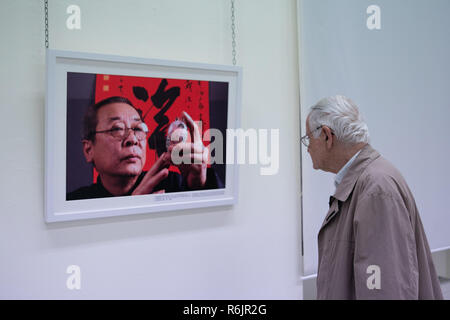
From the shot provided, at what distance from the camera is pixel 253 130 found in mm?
1852

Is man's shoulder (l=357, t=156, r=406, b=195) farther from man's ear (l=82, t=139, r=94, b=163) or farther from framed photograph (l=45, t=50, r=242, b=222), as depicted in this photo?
man's ear (l=82, t=139, r=94, b=163)

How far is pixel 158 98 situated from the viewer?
62.8 inches

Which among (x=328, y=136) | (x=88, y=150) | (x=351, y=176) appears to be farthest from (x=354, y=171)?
(x=88, y=150)

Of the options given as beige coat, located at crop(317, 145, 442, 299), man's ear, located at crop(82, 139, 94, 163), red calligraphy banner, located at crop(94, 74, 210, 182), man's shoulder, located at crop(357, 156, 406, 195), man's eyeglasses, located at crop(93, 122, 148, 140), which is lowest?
beige coat, located at crop(317, 145, 442, 299)

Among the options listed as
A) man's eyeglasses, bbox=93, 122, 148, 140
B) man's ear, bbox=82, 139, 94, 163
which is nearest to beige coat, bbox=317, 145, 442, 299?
man's eyeglasses, bbox=93, 122, 148, 140

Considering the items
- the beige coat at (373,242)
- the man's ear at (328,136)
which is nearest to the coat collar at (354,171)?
the beige coat at (373,242)

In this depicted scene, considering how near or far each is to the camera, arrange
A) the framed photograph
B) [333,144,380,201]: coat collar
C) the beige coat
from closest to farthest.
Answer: the beige coat, [333,144,380,201]: coat collar, the framed photograph

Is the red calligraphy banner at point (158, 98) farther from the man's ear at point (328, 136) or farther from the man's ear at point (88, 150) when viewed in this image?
the man's ear at point (328, 136)

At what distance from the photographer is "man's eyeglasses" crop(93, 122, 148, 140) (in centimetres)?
152

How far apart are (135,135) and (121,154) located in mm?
93

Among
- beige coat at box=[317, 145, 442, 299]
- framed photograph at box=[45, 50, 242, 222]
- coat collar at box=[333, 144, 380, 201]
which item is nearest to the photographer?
beige coat at box=[317, 145, 442, 299]

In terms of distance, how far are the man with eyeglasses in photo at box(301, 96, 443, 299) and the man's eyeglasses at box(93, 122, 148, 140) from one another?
64 centimetres

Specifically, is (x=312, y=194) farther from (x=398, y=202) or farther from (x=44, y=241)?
(x=44, y=241)
